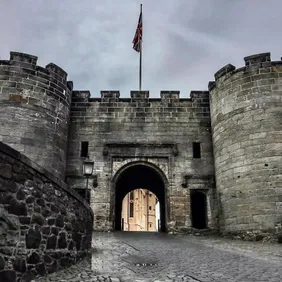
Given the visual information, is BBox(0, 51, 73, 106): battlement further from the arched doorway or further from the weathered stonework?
the arched doorway

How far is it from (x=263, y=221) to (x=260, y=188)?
1.06 metres

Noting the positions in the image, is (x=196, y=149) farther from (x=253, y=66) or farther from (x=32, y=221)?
(x=32, y=221)

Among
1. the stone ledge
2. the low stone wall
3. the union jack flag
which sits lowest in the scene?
the low stone wall

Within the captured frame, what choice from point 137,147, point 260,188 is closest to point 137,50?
point 137,147

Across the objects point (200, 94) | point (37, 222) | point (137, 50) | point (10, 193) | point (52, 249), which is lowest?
point (52, 249)

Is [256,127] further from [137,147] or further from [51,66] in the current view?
[51,66]

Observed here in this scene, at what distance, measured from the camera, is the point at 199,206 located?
15984 mm

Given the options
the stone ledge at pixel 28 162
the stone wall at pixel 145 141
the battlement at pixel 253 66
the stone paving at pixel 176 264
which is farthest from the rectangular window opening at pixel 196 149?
the stone ledge at pixel 28 162

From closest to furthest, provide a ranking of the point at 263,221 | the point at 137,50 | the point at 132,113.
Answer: the point at 263,221 → the point at 132,113 → the point at 137,50

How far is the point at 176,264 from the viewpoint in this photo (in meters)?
6.59

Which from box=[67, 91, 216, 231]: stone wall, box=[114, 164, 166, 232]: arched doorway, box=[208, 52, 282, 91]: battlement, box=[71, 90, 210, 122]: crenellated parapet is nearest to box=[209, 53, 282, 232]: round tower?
box=[208, 52, 282, 91]: battlement

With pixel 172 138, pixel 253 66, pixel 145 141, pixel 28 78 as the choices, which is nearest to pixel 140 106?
pixel 145 141

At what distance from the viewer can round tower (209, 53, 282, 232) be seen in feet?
36.1

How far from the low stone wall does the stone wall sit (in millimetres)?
7098
